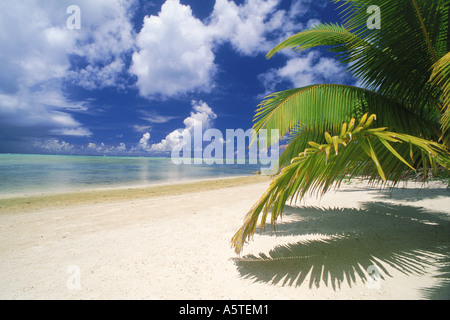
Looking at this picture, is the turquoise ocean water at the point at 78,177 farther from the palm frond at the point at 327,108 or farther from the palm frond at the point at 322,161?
the palm frond at the point at 322,161

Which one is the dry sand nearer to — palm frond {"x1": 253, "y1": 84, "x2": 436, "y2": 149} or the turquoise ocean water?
palm frond {"x1": 253, "y1": 84, "x2": 436, "y2": 149}

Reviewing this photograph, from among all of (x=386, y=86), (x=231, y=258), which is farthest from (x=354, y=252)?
(x=386, y=86)

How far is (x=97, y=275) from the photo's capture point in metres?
2.43

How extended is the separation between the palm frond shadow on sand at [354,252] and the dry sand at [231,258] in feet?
0.04

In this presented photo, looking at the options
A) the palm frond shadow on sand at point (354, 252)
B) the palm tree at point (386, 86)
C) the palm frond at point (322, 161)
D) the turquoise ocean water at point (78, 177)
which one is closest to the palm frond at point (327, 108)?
the palm tree at point (386, 86)

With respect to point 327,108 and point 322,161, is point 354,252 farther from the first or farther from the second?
point 327,108

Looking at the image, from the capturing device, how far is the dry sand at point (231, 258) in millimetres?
2066

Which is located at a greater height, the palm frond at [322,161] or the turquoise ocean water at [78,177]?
the palm frond at [322,161]

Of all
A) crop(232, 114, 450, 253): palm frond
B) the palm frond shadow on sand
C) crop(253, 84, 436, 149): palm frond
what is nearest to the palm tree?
crop(253, 84, 436, 149): palm frond

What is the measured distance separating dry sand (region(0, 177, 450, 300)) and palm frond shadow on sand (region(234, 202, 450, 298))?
0.01 m

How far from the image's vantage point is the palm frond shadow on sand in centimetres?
222
